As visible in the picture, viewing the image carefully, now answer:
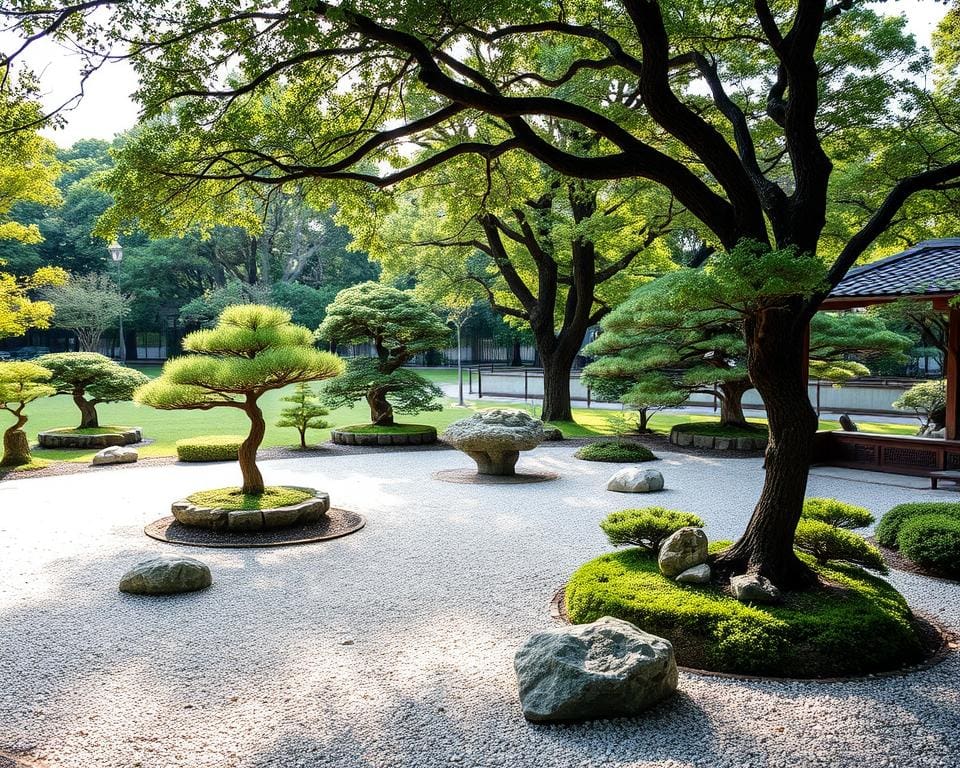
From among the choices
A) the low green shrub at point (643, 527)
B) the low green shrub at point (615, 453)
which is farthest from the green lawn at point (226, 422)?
the low green shrub at point (643, 527)

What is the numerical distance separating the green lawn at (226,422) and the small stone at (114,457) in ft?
3.37

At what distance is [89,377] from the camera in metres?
15.2

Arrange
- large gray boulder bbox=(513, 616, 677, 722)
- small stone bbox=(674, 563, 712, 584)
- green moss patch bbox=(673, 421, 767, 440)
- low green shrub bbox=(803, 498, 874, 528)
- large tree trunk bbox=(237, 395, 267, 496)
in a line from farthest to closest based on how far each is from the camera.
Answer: green moss patch bbox=(673, 421, 767, 440) < large tree trunk bbox=(237, 395, 267, 496) < low green shrub bbox=(803, 498, 874, 528) < small stone bbox=(674, 563, 712, 584) < large gray boulder bbox=(513, 616, 677, 722)

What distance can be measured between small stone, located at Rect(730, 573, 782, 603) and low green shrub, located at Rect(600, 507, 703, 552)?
0.92 meters

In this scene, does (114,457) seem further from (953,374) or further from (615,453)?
(953,374)

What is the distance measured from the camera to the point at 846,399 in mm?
21453

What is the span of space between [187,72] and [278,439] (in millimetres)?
11194

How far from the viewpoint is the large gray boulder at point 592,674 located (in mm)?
3705

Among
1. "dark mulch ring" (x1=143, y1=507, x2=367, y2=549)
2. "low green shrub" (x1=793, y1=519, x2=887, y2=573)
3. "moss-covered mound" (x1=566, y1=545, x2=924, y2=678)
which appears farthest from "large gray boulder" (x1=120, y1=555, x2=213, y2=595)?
"low green shrub" (x1=793, y1=519, x2=887, y2=573)

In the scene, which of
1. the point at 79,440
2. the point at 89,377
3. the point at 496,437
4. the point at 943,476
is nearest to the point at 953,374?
the point at 943,476

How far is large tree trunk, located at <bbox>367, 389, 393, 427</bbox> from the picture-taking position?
634 inches

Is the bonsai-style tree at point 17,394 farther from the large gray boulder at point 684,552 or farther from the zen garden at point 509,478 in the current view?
the large gray boulder at point 684,552

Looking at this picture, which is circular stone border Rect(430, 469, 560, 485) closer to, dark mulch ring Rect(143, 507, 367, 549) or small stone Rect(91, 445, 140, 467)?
dark mulch ring Rect(143, 507, 367, 549)

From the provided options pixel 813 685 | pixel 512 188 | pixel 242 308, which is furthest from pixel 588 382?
pixel 813 685
